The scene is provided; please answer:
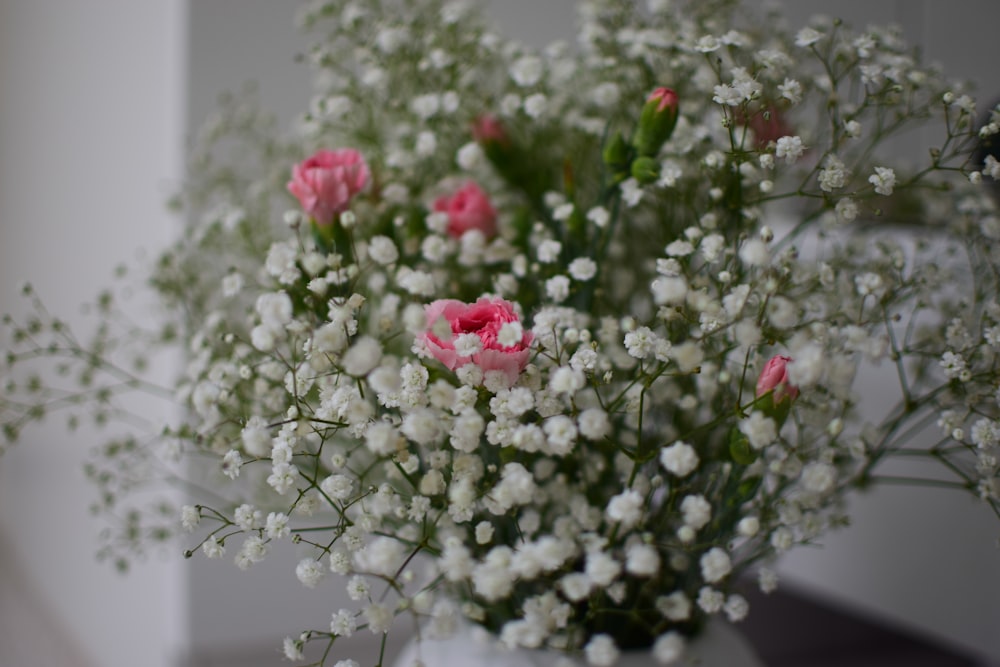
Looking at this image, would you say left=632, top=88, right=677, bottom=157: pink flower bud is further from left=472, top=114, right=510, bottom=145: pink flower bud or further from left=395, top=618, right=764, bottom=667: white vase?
left=395, top=618, right=764, bottom=667: white vase

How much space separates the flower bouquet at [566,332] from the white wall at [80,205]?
0.43 metres

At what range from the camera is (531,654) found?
46 centimetres

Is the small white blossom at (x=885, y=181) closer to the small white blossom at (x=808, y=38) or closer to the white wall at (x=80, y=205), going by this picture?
the small white blossom at (x=808, y=38)

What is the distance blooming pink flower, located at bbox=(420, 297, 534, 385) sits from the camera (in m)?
0.38

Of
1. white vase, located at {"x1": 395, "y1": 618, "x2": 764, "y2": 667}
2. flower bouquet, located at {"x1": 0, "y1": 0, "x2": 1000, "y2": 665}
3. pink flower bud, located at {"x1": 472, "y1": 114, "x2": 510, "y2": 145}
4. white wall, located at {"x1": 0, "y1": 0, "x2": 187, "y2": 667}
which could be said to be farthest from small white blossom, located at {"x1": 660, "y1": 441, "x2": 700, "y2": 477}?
white wall, located at {"x1": 0, "y1": 0, "x2": 187, "y2": 667}

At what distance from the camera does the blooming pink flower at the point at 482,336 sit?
38 cm

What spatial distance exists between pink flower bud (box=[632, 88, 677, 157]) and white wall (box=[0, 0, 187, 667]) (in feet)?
1.97

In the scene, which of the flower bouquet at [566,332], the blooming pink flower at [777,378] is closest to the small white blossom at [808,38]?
the flower bouquet at [566,332]

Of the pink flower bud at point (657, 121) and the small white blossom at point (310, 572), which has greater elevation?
the pink flower bud at point (657, 121)

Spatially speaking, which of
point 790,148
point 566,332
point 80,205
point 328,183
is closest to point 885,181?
point 790,148

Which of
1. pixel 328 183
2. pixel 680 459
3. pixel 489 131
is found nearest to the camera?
pixel 680 459

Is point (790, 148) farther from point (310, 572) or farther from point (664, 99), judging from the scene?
point (310, 572)

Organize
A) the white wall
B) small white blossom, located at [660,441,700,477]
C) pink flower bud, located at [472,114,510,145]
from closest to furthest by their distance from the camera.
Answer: small white blossom, located at [660,441,700,477] → pink flower bud, located at [472,114,510,145] → the white wall

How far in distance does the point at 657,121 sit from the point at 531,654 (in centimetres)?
28
